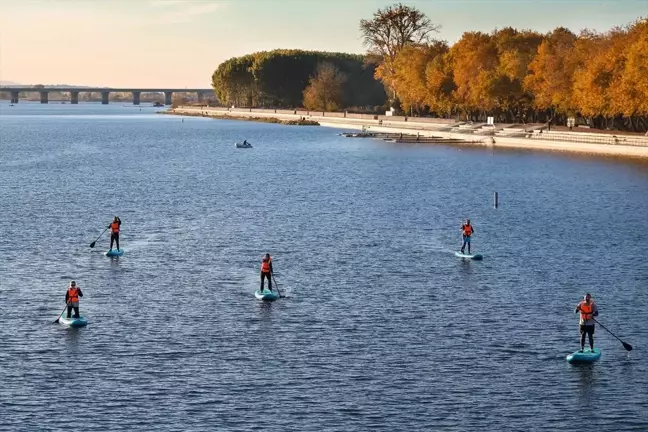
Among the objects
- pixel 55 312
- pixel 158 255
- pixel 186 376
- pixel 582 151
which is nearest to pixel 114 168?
pixel 582 151

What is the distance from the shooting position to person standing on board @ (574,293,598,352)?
160ft

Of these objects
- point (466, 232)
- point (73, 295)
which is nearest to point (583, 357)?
point (73, 295)

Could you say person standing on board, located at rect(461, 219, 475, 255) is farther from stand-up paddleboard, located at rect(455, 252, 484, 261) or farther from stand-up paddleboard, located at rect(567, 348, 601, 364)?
stand-up paddleboard, located at rect(567, 348, 601, 364)

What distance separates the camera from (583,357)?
163 ft

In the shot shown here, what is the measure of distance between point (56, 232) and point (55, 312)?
106 ft

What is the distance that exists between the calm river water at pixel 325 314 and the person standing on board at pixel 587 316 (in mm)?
1523

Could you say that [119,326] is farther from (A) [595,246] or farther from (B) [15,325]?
(A) [595,246]

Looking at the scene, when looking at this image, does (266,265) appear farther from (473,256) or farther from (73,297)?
(473,256)

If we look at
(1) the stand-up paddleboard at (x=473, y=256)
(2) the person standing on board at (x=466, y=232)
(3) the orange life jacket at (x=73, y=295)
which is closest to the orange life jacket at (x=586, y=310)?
(3) the orange life jacket at (x=73, y=295)

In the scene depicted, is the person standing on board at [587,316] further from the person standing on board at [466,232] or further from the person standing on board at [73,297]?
the person standing on board at [466,232]

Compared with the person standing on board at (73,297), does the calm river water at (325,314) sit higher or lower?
lower

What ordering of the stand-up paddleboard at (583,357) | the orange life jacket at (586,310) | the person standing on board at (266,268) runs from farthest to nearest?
the person standing on board at (266,268)
the stand-up paddleboard at (583,357)
the orange life jacket at (586,310)

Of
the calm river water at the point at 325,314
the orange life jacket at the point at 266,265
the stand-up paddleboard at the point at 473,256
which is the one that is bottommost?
the calm river water at the point at 325,314

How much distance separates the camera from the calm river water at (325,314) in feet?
144
